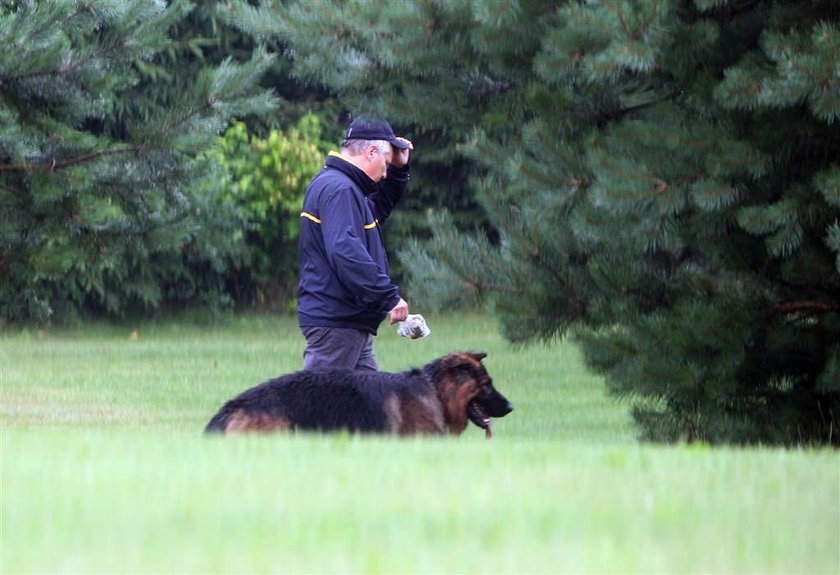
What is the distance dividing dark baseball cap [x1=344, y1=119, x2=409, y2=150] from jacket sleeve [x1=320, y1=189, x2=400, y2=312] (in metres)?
0.48

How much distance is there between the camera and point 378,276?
8961mm

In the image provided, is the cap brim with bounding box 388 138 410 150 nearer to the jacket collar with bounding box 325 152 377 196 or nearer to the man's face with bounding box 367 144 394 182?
the man's face with bounding box 367 144 394 182

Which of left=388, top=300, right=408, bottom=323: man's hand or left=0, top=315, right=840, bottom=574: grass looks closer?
left=0, top=315, right=840, bottom=574: grass

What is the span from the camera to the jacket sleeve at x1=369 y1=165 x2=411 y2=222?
33.3ft

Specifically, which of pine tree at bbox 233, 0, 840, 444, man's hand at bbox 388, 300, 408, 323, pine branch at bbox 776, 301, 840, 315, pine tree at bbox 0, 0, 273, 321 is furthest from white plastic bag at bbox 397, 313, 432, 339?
pine tree at bbox 0, 0, 273, 321

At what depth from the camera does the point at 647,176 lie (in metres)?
8.56

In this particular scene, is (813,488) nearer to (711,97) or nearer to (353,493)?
(353,493)

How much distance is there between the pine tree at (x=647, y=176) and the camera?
850cm

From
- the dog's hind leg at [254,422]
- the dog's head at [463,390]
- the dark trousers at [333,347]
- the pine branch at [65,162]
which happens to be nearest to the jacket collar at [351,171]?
the dark trousers at [333,347]

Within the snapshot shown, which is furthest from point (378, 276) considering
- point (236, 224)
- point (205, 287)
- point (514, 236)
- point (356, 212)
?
point (205, 287)

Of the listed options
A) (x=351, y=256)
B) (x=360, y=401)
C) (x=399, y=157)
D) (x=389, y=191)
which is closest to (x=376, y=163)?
(x=399, y=157)

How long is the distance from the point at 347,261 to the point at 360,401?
863mm

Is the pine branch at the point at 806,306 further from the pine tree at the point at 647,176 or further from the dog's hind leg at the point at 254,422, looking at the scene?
the dog's hind leg at the point at 254,422

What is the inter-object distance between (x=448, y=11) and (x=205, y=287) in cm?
1630
